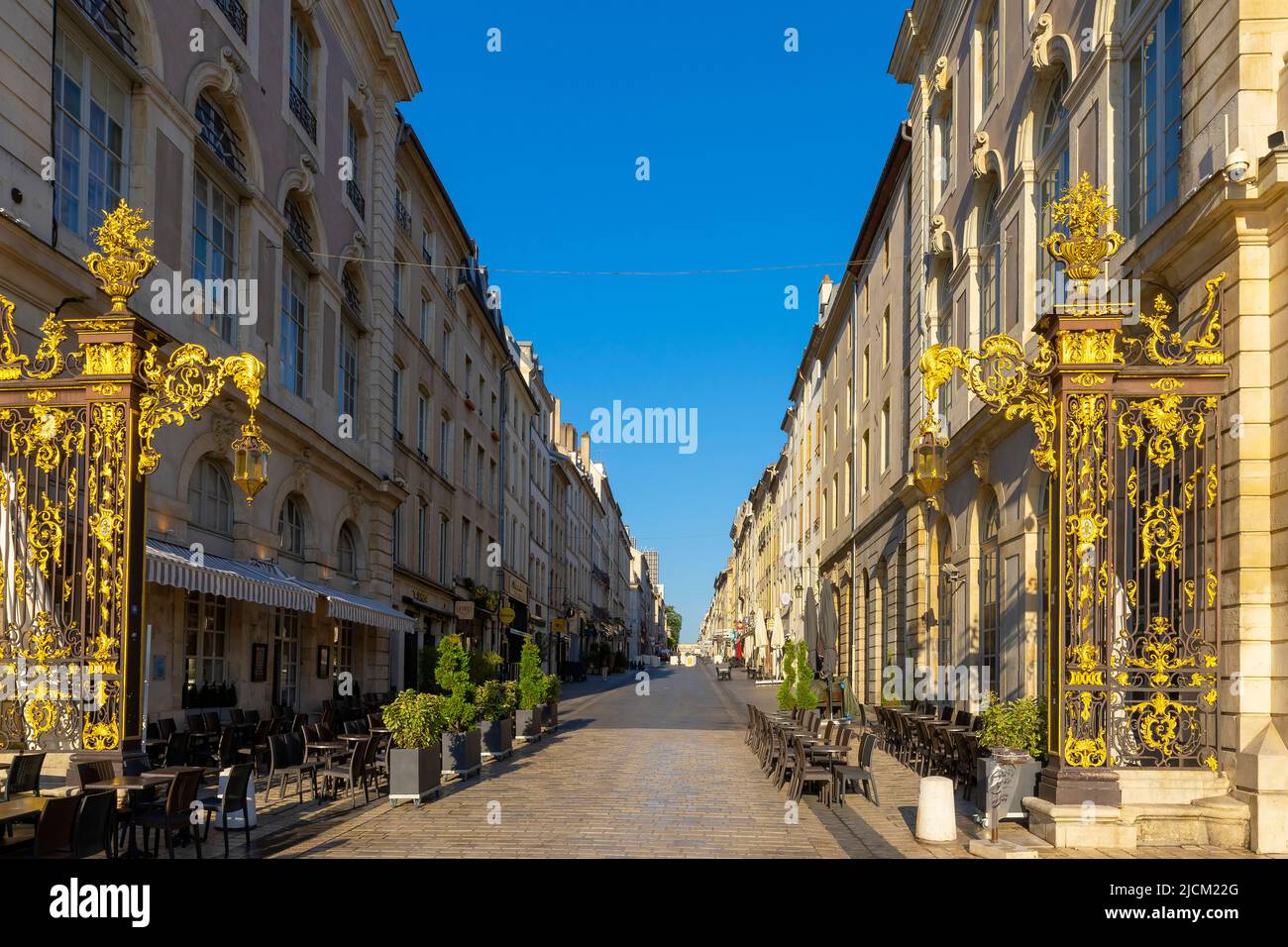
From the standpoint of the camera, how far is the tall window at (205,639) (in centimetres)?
1839

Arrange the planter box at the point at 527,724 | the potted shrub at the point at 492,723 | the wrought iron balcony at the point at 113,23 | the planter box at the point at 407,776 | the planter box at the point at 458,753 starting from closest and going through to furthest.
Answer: the planter box at the point at 407,776, the wrought iron balcony at the point at 113,23, the planter box at the point at 458,753, the potted shrub at the point at 492,723, the planter box at the point at 527,724

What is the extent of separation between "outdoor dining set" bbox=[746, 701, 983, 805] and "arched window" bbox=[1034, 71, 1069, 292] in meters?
6.98

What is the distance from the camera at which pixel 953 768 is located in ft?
52.1

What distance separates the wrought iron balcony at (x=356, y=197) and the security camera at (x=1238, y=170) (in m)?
21.0

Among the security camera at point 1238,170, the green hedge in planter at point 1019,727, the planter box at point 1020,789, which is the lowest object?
the planter box at point 1020,789

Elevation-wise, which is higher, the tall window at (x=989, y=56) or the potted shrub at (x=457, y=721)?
the tall window at (x=989, y=56)

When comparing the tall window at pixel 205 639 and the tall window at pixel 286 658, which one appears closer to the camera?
the tall window at pixel 205 639

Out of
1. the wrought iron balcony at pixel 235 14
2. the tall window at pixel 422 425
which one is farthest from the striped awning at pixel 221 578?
the tall window at pixel 422 425

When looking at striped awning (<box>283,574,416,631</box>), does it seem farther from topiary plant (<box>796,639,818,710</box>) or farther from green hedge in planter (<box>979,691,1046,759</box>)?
green hedge in planter (<box>979,691,1046,759</box>)

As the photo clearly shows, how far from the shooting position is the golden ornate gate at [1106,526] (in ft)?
32.2

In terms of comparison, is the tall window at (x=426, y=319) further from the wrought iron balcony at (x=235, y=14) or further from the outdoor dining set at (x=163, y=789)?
the outdoor dining set at (x=163, y=789)

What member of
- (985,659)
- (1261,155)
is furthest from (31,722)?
(985,659)

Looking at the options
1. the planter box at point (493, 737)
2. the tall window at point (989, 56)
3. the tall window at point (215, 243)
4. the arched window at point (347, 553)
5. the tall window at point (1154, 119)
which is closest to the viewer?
the tall window at point (1154, 119)

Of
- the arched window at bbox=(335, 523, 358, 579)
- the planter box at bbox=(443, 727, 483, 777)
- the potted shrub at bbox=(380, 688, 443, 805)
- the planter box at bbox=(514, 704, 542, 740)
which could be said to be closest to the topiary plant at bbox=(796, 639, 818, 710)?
the planter box at bbox=(514, 704, 542, 740)
